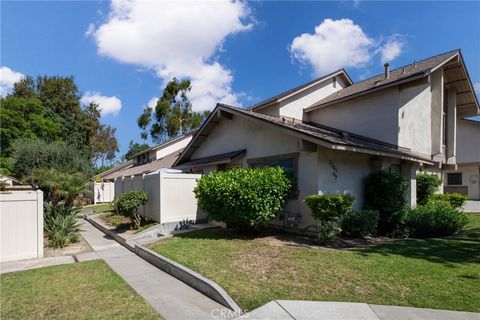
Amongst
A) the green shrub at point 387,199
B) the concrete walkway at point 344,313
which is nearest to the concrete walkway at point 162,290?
the concrete walkway at point 344,313

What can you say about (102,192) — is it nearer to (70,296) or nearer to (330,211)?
(70,296)

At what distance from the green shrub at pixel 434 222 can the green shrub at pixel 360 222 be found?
2407 mm

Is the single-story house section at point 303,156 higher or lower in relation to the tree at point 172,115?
lower

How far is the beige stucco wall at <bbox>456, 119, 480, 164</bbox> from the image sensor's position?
23.4 meters

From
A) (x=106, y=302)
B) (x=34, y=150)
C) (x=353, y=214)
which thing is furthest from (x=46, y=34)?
(x=34, y=150)

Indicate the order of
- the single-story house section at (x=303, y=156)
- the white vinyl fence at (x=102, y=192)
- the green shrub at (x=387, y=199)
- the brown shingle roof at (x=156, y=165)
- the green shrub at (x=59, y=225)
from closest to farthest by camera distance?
the single-story house section at (x=303, y=156), the green shrub at (x=59, y=225), the green shrub at (x=387, y=199), the brown shingle roof at (x=156, y=165), the white vinyl fence at (x=102, y=192)

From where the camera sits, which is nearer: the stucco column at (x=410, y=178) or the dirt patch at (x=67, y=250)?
the dirt patch at (x=67, y=250)

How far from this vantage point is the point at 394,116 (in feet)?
41.2

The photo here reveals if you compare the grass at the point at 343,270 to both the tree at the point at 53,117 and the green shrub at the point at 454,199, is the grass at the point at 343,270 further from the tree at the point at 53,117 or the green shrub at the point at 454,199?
the tree at the point at 53,117

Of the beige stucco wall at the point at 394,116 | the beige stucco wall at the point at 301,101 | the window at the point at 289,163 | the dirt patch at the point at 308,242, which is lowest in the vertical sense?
the dirt patch at the point at 308,242

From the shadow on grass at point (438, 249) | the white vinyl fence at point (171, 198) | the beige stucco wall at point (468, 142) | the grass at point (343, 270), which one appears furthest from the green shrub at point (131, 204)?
the beige stucco wall at point (468, 142)

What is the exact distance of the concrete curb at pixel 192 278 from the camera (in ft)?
15.8

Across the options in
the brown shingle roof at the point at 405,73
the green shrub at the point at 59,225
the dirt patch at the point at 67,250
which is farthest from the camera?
the brown shingle roof at the point at 405,73

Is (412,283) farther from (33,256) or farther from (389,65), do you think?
(389,65)
